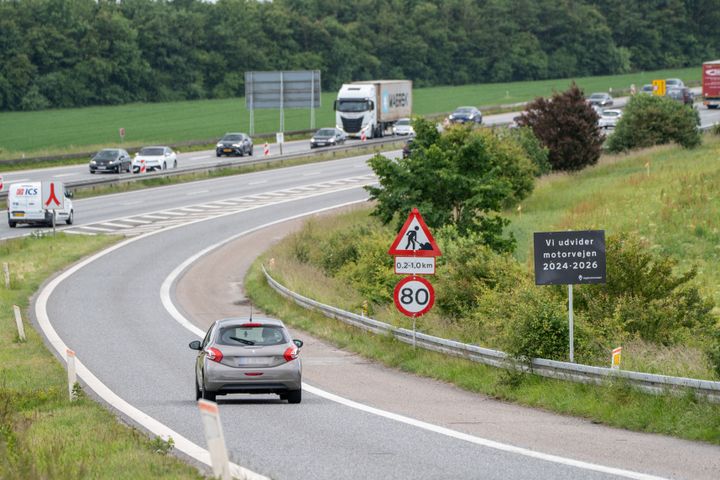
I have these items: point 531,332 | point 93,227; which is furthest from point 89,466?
point 93,227

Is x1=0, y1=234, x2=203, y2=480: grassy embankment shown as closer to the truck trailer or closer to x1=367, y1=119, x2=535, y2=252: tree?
x1=367, y1=119, x2=535, y2=252: tree

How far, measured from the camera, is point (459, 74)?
160000mm

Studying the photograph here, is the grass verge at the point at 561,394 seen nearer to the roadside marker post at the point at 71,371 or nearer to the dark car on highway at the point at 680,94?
the roadside marker post at the point at 71,371

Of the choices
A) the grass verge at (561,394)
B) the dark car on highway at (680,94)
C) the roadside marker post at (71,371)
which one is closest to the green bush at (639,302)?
the grass verge at (561,394)

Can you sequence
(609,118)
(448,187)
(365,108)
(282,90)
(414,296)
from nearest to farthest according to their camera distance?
(414,296) → (448,187) → (282,90) → (365,108) → (609,118)

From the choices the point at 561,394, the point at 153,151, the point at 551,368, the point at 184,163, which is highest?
the point at 551,368

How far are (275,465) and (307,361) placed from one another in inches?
393

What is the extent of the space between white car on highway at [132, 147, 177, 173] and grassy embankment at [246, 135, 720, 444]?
2228 cm

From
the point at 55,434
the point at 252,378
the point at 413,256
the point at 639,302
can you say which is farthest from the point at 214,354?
the point at 639,302

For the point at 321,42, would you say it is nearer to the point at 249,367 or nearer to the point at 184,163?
the point at 184,163

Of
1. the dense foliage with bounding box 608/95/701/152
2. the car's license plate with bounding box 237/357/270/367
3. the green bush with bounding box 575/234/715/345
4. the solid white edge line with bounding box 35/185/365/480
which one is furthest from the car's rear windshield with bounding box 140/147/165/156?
the car's license plate with bounding box 237/357/270/367

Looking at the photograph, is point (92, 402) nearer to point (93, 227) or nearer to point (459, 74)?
point (93, 227)

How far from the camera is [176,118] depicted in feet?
382

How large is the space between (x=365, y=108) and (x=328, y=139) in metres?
4.93
